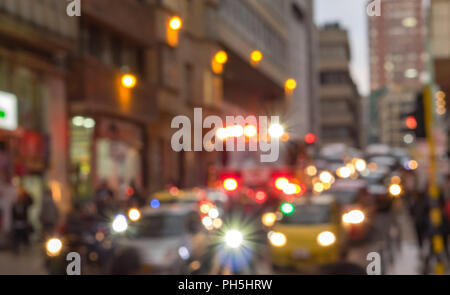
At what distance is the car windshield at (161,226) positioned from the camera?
1329cm

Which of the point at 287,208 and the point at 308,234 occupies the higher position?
the point at 287,208

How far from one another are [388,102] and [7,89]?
374 feet

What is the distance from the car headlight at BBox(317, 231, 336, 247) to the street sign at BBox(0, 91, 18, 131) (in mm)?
9325

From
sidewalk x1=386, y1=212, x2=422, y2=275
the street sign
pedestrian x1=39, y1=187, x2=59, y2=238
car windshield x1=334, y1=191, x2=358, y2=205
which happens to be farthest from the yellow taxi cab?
the street sign

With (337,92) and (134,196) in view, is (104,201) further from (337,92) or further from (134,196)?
(337,92)

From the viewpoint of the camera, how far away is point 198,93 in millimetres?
17703

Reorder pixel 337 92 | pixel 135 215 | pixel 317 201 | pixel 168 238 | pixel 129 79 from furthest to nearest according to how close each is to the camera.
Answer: pixel 337 92 → pixel 317 201 → pixel 135 215 → pixel 168 238 → pixel 129 79

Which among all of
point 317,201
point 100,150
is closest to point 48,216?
point 100,150

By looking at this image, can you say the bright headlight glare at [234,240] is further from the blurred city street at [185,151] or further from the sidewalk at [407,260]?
the sidewalk at [407,260]

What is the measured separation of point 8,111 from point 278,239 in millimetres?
9145

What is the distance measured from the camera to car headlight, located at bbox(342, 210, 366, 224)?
735 inches

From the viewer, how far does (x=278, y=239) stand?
15.8 m

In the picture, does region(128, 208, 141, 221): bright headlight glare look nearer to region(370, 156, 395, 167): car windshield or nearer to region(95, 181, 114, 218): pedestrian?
region(95, 181, 114, 218): pedestrian
